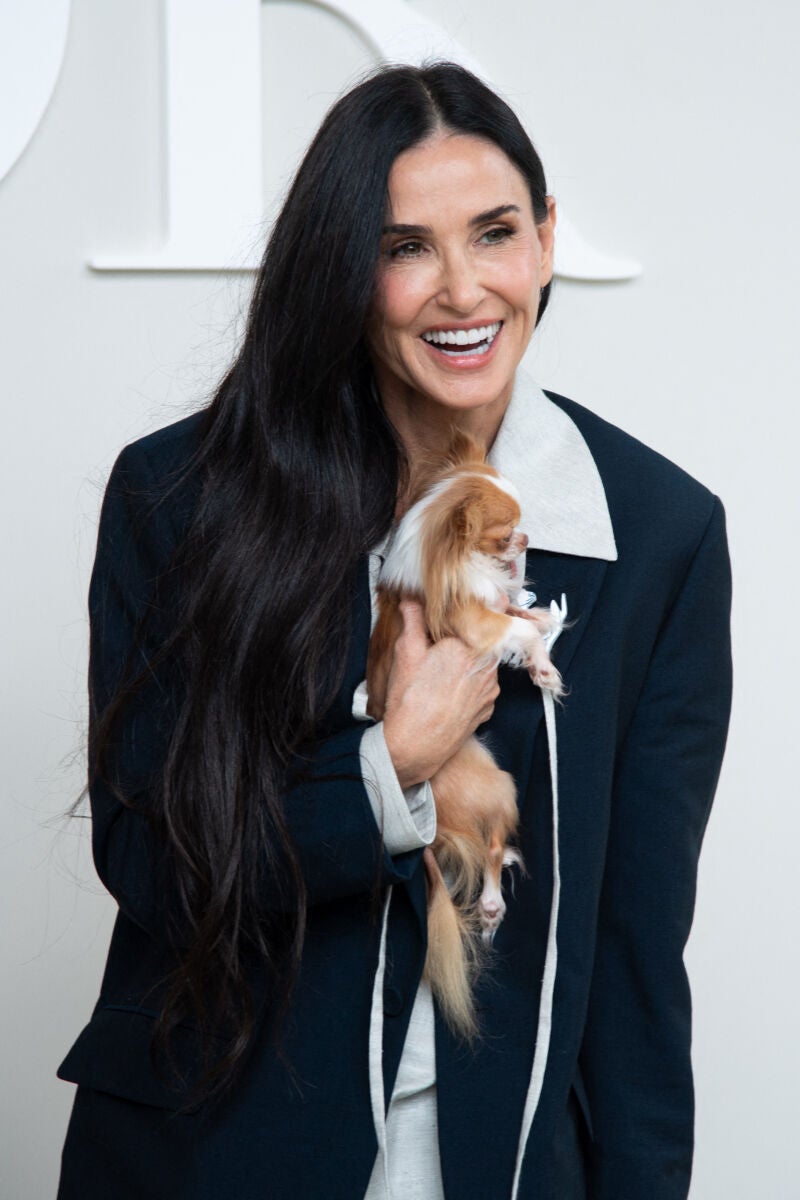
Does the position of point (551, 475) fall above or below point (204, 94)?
below

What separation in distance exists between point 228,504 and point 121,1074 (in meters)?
0.64

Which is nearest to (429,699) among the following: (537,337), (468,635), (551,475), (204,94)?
(468,635)

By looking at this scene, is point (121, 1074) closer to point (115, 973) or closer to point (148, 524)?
point (115, 973)

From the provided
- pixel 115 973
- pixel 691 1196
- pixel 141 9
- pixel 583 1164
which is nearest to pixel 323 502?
pixel 115 973

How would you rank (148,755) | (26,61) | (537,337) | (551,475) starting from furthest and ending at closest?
(537,337)
(26,61)
(551,475)
(148,755)

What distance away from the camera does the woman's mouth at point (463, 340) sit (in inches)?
61.4

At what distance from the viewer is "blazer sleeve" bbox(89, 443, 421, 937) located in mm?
1409

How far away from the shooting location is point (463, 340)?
5.12 ft

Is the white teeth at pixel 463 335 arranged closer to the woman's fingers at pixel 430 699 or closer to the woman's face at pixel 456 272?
the woman's face at pixel 456 272

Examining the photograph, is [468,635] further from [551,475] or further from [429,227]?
[429,227]

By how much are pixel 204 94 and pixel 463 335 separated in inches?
51.0

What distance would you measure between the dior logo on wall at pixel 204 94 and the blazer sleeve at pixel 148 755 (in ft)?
3.74

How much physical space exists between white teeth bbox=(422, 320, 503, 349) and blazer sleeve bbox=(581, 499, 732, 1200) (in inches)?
13.2

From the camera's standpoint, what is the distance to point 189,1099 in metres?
1.45
